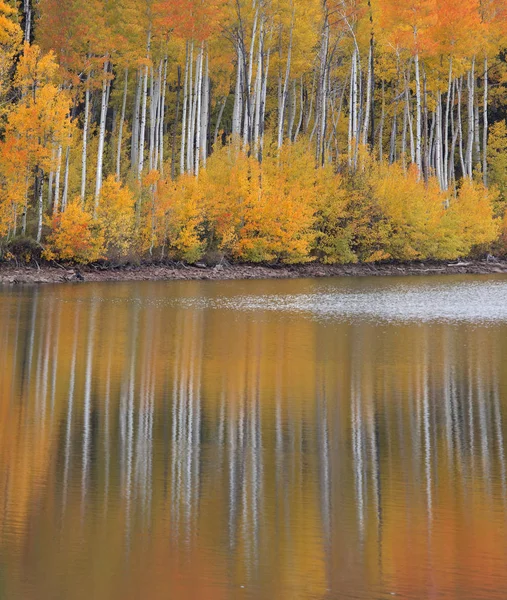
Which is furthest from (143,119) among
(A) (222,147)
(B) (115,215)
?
(A) (222,147)

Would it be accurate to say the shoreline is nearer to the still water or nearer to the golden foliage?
the golden foliage

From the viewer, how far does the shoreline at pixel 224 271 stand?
3155 centimetres

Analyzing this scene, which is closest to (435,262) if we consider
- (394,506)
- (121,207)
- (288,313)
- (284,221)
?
(284,221)

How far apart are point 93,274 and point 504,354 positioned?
20.8m

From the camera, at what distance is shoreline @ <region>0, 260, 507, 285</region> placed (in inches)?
1242

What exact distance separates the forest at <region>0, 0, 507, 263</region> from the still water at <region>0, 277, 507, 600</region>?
16380mm

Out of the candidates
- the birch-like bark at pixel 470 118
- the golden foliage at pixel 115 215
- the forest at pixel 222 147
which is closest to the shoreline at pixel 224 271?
the forest at pixel 222 147

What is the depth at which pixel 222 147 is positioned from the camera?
40.4m

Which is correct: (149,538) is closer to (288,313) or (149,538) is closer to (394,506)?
(394,506)

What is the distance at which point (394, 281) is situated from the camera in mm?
35812

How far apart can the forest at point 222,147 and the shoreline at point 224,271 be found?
0.48 m

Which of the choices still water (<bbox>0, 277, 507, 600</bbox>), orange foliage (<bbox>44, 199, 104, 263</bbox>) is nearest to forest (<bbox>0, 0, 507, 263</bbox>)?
orange foliage (<bbox>44, 199, 104, 263</bbox>)

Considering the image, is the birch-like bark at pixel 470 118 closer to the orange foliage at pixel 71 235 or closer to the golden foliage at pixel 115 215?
the golden foliage at pixel 115 215

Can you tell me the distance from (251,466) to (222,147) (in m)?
33.3
